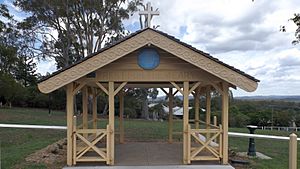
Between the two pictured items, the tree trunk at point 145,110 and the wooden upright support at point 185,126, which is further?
the tree trunk at point 145,110

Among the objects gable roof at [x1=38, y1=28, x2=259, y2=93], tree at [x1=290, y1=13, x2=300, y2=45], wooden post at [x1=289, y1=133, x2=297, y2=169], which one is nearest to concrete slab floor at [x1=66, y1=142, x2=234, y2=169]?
gable roof at [x1=38, y1=28, x2=259, y2=93]

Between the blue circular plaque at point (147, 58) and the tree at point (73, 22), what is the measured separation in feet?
69.9

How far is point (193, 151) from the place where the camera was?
31.4 feet

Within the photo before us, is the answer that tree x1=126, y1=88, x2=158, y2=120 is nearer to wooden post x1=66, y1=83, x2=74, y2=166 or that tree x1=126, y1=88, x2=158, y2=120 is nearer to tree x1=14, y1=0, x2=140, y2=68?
tree x1=14, y1=0, x2=140, y2=68

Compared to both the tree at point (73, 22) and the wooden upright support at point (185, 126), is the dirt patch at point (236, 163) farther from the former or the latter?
the tree at point (73, 22)

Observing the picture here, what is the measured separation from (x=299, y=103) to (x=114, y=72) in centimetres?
3364

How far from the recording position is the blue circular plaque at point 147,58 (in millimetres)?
9297

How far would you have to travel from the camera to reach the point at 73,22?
30438 millimetres

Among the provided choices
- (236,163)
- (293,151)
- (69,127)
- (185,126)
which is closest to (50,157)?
(69,127)

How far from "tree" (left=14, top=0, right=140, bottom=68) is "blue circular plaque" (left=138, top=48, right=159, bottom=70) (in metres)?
21.3

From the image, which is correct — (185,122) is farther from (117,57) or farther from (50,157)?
(50,157)

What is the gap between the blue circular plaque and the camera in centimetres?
930

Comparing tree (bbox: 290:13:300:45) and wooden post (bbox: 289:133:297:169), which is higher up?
tree (bbox: 290:13:300:45)

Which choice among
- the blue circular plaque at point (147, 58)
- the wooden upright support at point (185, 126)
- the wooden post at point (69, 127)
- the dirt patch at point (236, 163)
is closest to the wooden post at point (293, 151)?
the dirt patch at point (236, 163)
